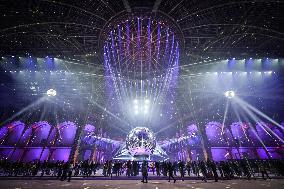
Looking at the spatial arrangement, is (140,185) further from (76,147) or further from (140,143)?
(76,147)

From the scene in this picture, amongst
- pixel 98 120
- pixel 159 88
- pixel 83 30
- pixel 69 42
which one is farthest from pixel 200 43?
pixel 98 120

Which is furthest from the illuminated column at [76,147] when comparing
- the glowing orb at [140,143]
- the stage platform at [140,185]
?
the stage platform at [140,185]

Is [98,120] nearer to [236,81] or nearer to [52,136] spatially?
[52,136]

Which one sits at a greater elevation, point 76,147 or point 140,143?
point 76,147

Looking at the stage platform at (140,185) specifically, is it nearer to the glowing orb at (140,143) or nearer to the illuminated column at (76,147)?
the glowing orb at (140,143)

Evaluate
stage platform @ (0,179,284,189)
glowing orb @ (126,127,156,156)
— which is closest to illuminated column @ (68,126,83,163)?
glowing orb @ (126,127,156,156)

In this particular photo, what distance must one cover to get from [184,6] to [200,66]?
12.2 metres

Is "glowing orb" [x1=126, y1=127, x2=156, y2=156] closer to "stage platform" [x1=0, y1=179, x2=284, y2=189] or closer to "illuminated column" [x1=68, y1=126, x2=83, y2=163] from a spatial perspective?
"illuminated column" [x1=68, y1=126, x2=83, y2=163]

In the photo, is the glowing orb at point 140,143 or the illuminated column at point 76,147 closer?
the glowing orb at point 140,143

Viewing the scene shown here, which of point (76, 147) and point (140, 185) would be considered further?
point (76, 147)

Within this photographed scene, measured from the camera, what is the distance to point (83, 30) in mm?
19234

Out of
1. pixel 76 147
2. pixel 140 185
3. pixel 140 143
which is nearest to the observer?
pixel 140 185

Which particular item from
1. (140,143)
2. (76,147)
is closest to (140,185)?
(140,143)

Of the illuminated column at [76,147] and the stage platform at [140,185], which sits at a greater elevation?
the illuminated column at [76,147]
